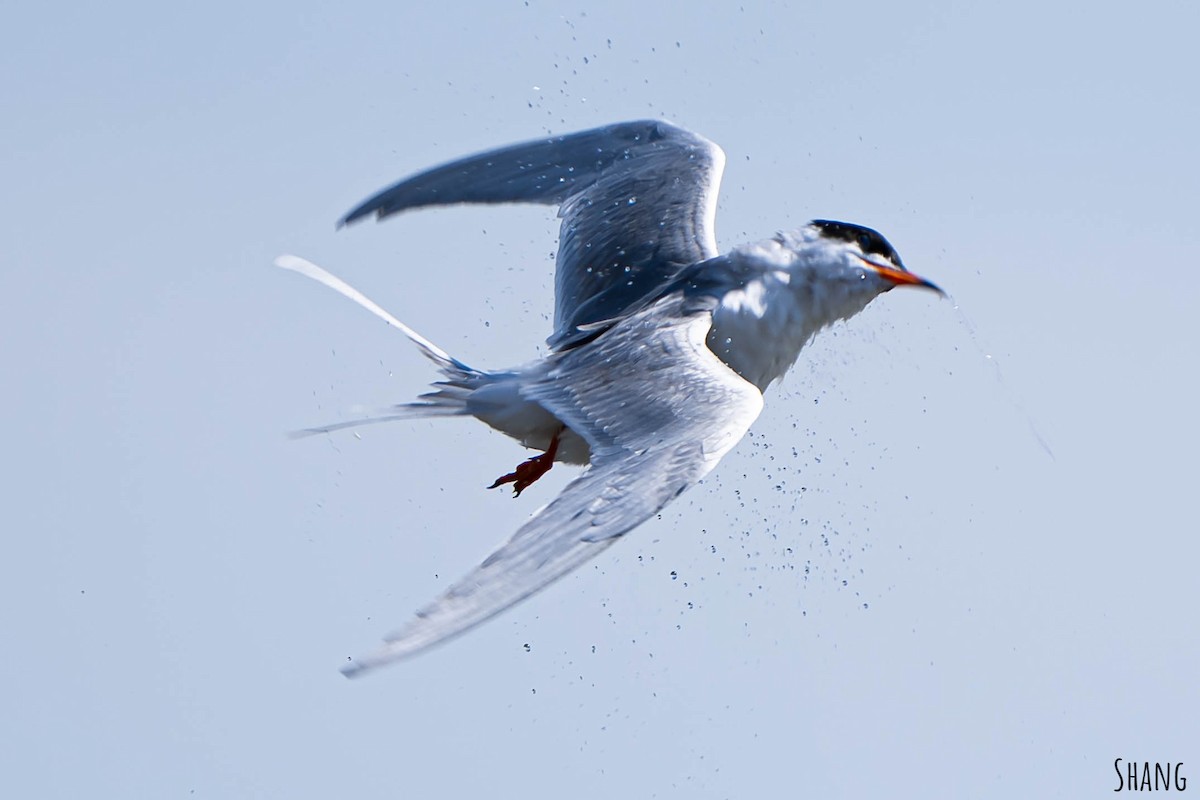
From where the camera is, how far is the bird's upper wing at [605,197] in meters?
7.80

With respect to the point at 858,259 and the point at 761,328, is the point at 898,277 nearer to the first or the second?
the point at 858,259

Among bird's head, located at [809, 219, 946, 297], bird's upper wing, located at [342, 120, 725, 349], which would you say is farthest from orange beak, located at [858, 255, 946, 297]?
bird's upper wing, located at [342, 120, 725, 349]

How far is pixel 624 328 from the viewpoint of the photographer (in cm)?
686

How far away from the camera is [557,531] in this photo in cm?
476

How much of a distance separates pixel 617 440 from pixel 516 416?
109 cm

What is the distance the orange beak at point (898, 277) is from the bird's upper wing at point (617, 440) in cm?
97

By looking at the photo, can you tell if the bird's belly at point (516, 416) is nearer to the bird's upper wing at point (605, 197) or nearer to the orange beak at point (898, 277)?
the bird's upper wing at point (605, 197)

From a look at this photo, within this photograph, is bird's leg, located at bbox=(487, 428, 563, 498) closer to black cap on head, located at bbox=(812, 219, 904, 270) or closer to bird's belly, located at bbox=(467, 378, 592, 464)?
bird's belly, located at bbox=(467, 378, 592, 464)

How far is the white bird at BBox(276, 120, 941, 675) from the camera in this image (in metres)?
4.83

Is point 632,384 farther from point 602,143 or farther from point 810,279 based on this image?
point 602,143

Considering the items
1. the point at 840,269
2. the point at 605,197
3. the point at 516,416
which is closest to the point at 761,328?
the point at 840,269

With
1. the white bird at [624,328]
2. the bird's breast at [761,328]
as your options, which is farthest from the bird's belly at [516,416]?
the bird's breast at [761,328]

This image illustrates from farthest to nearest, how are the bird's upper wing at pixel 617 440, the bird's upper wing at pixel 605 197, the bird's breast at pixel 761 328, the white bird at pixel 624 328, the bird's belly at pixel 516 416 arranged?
1. the bird's upper wing at pixel 605 197
2. the bird's breast at pixel 761 328
3. the bird's belly at pixel 516 416
4. the white bird at pixel 624 328
5. the bird's upper wing at pixel 617 440

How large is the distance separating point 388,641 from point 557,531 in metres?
1.00
